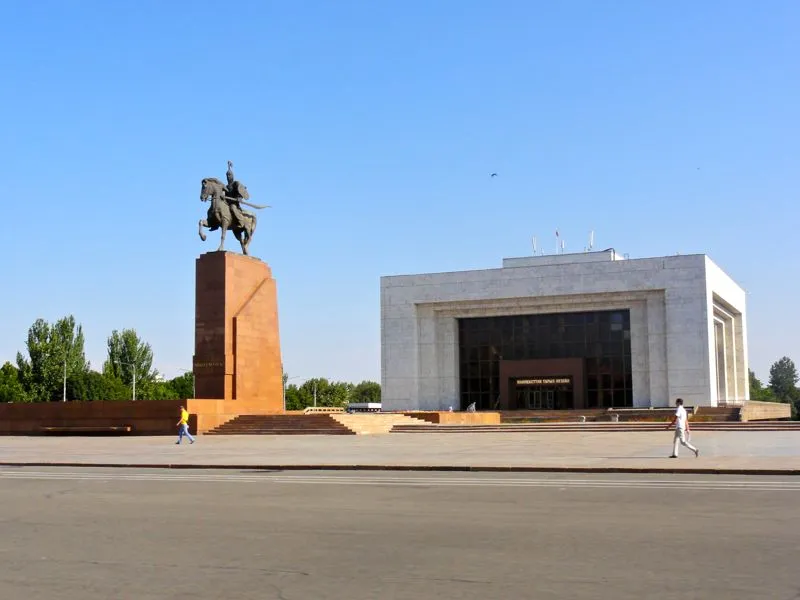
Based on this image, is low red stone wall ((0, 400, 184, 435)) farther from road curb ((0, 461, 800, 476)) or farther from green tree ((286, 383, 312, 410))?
green tree ((286, 383, 312, 410))

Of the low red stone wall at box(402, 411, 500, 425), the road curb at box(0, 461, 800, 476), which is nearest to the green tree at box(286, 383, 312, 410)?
the low red stone wall at box(402, 411, 500, 425)

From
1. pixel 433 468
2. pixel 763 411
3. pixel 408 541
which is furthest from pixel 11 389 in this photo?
pixel 408 541

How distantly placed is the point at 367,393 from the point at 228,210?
13910cm

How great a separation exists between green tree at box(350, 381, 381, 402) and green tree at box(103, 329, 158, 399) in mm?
87726

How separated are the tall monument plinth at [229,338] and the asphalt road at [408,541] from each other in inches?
885

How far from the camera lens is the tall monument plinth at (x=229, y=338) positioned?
37.4 meters

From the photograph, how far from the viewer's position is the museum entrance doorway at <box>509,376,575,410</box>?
215 ft

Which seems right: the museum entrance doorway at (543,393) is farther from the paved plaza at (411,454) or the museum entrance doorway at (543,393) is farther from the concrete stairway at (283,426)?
the paved plaza at (411,454)

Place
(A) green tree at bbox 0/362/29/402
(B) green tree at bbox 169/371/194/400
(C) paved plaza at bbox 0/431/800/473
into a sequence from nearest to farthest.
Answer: (C) paved plaza at bbox 0/431/800/473 → (A) green tree at bbox 0/362/29/402 → (B) green tree at bbox 169/371/194/400

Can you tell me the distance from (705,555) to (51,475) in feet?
46.8

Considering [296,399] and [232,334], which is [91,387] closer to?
[296,399]

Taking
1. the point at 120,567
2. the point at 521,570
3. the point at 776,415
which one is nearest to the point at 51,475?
the point at 120,567

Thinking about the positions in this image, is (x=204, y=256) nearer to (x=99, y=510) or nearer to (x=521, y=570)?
(x=99, y=510)

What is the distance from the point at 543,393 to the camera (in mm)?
66500
